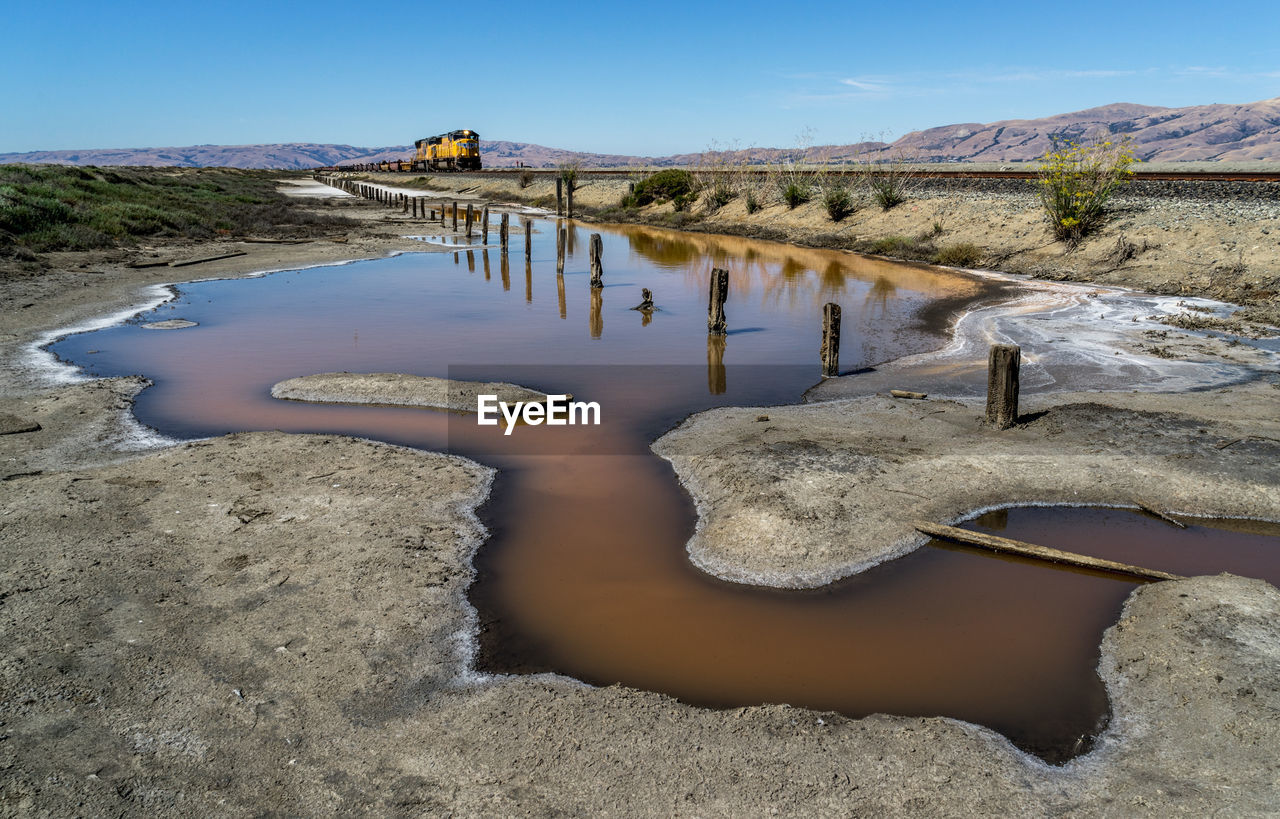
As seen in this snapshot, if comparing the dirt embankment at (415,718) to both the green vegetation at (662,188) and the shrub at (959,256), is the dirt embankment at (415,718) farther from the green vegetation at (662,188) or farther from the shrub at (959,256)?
the green vegetation at (662,188)

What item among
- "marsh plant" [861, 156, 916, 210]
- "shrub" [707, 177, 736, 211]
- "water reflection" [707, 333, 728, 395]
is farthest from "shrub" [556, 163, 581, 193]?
"water reflection" [707, 333, 728, 395]

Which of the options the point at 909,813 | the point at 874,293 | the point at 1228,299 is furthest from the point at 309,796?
the point at 1228,299

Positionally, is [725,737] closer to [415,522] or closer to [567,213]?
[415,522]

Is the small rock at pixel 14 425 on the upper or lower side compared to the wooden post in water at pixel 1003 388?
lower

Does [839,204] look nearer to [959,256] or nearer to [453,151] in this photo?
[959,256]

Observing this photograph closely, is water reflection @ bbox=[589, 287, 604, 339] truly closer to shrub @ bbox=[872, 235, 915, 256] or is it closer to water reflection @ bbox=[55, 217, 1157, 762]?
water reflection @ bbox=[55, 217, 1157, 762]

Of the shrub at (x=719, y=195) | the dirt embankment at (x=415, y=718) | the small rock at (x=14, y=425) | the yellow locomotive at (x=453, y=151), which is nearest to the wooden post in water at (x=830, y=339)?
the dirt embankment at (x=415, y=718)
